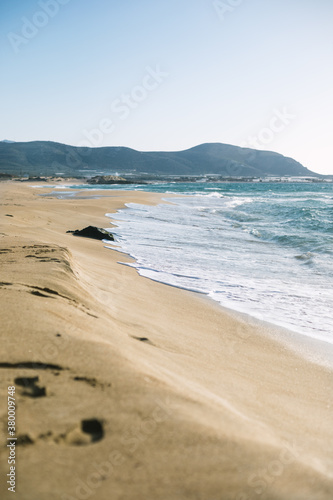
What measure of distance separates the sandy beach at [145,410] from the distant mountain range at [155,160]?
5352 inches

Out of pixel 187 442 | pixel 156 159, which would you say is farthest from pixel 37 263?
pixel 156 159

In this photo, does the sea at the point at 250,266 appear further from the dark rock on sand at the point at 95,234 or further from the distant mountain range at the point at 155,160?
the distant mountain range at the point at 155,160

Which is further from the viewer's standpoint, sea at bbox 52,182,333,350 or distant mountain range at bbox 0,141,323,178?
distant mountain range at bbox 0,141,323,178

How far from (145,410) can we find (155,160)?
6645 inches

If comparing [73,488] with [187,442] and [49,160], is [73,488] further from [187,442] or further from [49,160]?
[49,160]

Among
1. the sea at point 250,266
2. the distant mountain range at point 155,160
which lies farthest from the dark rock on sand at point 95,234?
the distant mountain range at point 155,160

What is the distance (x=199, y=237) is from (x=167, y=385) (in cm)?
942

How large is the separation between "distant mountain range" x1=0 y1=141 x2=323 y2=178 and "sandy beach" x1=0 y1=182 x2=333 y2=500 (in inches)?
5352

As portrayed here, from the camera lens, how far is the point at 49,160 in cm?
14088

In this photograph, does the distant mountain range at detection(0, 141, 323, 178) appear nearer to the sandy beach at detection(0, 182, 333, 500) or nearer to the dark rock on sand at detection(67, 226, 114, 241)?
the dark rock on sand at detection(67, 226, 114, 241)

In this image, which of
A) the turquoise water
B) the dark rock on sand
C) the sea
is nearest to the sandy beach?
the sea

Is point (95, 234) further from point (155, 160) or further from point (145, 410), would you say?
point (155, 160)

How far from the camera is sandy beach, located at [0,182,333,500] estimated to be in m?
1.37

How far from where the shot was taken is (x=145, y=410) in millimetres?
1662
